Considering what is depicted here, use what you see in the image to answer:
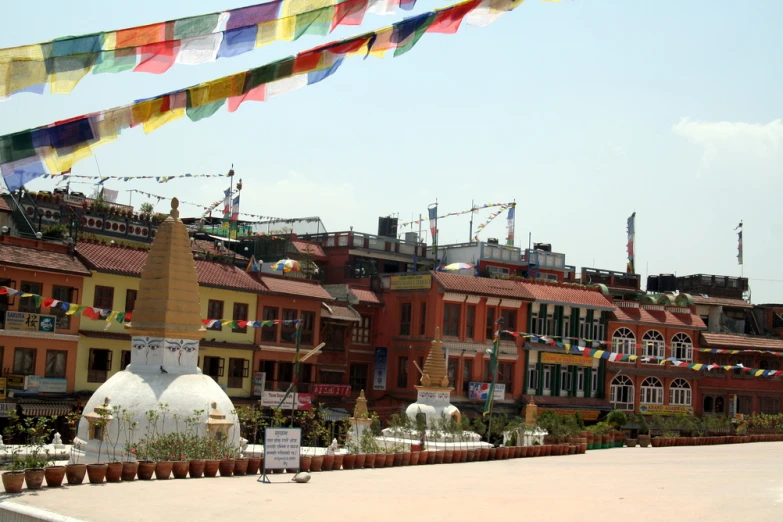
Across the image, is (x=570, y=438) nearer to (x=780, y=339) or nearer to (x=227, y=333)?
(x=227, y=333)

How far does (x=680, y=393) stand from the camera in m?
61.9

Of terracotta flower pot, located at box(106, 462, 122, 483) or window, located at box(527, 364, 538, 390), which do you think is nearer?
terracotta flower pot, located at box(106, 462, 122, 483)

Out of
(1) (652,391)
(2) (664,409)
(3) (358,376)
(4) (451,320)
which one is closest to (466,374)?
(4) (451,320)

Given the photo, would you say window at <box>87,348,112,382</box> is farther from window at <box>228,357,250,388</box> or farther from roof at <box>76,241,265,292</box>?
window at <box>228,357,250,388</box>

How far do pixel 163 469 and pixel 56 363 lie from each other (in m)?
19.3

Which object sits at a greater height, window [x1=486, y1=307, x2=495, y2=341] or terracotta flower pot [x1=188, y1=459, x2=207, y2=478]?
window [x1=486, y1=307, x2=495, y2=341]

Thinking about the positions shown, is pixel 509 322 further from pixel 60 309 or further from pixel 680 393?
pixel 60 309

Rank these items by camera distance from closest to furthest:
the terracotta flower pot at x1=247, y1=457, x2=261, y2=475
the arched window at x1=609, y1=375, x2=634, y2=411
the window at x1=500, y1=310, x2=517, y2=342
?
the terracotta flower pot at x1=247, y1=457, x2=261, y2=475
the window at x1=500, y1=310, x2=517, y2=342
the arched window at x1=609, y1=375, x2=634, y2=411

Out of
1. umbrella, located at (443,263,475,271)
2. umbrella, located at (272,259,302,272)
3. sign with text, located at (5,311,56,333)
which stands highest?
umbrella, located at (443,263,475,271)

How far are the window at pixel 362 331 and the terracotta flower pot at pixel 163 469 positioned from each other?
31.8 meters

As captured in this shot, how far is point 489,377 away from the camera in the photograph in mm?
54500

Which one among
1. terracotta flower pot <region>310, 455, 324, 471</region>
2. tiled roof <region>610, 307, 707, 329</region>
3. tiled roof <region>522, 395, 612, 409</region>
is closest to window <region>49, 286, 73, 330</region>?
terracotta flower pot <region>310, 455, 324, 471</region>

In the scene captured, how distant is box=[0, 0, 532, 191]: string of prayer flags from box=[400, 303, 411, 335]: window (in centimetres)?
3692

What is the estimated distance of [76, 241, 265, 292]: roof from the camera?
42.2 m
